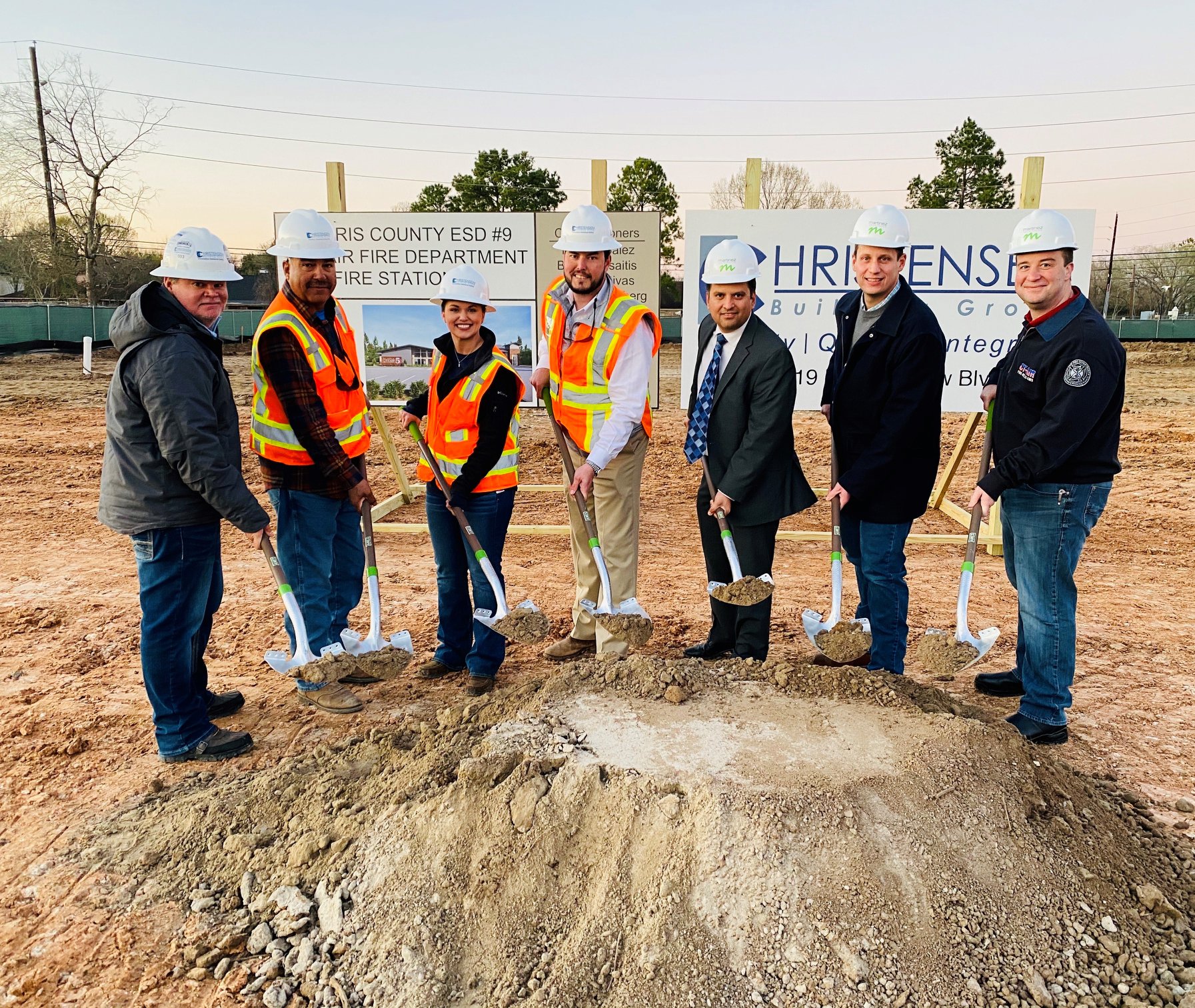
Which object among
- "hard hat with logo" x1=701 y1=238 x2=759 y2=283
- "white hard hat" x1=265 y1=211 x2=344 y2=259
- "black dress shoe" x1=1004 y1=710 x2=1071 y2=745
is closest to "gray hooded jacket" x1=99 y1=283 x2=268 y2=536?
"white hard hat" x1=265 y1=211 x2=344 y2=259

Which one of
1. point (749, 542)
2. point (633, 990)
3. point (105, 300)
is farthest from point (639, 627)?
point (105, 300)

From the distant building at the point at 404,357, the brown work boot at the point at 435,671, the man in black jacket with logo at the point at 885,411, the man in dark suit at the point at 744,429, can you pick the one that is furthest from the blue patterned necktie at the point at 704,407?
the distant building at the point at 404,357

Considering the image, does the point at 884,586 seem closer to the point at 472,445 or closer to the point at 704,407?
the point at 704,407

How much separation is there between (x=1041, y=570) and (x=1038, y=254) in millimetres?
1387

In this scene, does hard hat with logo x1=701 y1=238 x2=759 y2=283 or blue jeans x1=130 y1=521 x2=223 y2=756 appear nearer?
blue jeans x1=130 y1=521 x2=223 y2=756

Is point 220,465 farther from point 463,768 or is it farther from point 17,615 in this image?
point 17,615

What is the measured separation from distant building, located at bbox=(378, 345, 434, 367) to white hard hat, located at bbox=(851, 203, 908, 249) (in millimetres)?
4618

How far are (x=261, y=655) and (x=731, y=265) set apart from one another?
356 centimetres

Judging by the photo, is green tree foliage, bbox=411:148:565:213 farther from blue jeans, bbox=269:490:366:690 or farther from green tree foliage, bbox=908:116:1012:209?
blue jeans, bbox=269:490:366:690

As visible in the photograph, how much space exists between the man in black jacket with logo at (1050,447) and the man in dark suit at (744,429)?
0.92 metres

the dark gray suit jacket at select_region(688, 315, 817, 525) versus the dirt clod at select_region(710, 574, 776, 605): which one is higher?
the dark gray suit jacket at select_region(688, 315, 817, 525)

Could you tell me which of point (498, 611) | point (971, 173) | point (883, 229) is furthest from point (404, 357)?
point (971, 173)

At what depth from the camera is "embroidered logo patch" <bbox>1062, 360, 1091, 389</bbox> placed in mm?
3705

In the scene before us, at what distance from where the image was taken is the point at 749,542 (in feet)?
14.6
